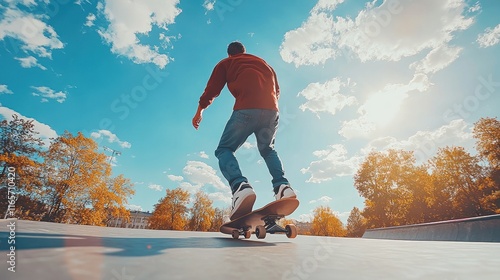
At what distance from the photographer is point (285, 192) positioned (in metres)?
2.53

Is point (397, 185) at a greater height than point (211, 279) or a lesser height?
greater

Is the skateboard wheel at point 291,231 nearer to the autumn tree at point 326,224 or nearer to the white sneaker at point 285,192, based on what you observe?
the white sneaker at point 285,192

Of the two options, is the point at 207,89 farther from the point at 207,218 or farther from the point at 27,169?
the point at 207,218

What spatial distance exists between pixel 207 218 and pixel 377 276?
48.6 meters

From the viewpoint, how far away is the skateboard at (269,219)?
2.34m

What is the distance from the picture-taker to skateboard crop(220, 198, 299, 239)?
2344 millimetres

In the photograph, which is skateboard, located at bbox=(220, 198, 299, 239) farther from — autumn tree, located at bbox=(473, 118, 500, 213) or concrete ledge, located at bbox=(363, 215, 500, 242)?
autumn tree, located at bbox=(473, 118, 500, 213)

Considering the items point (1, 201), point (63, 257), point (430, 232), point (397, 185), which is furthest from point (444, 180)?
point (1, 201)

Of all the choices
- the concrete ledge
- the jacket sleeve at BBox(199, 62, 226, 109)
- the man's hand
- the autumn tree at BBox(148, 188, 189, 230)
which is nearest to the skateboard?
the man's hand

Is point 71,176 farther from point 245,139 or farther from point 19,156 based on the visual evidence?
point 245,139

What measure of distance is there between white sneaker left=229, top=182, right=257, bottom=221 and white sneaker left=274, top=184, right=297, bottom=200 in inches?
14.0

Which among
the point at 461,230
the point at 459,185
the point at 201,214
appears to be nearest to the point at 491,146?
the point at 459,185

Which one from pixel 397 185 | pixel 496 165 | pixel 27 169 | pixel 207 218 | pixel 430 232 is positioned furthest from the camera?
pixel 207 218

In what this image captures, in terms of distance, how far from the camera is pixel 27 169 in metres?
19.3
